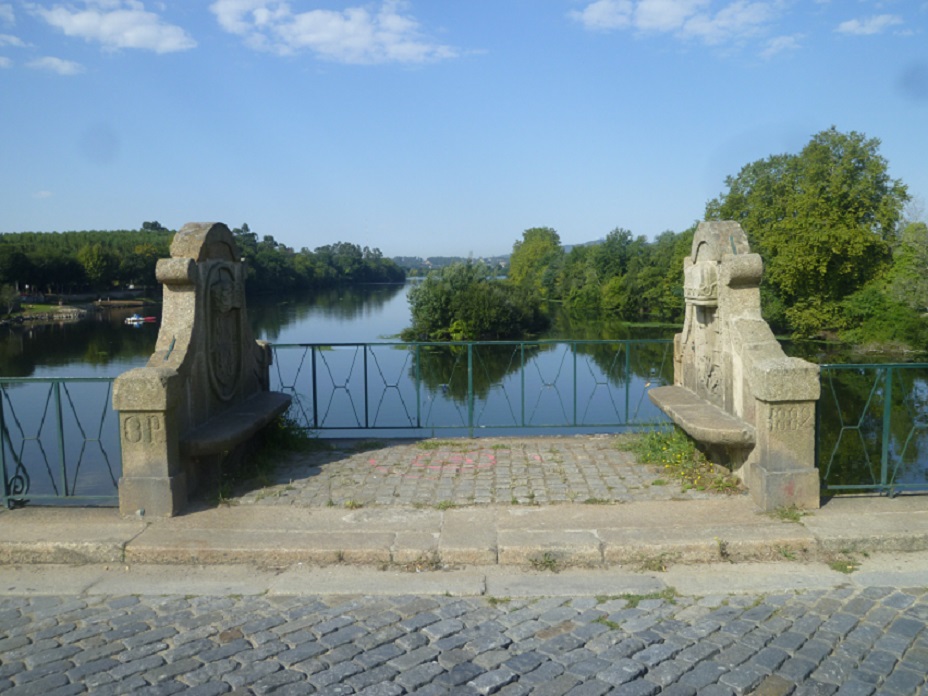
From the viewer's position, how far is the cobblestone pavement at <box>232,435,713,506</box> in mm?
5824

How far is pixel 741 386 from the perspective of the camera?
5785mm

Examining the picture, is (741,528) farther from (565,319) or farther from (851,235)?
(565,319)

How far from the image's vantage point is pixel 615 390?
21.4m

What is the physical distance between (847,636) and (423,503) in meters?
2.92

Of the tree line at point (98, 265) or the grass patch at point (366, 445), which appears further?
the tree line at point (98, 265)

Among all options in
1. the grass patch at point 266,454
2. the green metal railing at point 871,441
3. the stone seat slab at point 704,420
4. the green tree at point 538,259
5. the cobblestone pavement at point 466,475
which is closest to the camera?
the stone seat slab at point 704,420

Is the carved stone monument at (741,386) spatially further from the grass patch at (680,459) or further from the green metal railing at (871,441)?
the green metal railing at (871,441)

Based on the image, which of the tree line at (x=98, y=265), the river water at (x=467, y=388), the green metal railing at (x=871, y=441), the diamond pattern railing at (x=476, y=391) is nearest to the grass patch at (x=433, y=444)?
the river water at (x=467, y=388)

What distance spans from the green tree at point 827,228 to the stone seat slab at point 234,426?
35721mm

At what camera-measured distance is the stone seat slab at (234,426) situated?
560 cm

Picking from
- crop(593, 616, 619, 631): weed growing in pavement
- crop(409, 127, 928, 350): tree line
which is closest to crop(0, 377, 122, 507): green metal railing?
crop(593, 616, 619, 631): weed growing in pavement

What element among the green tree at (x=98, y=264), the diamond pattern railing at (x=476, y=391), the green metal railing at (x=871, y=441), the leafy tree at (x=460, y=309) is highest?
the green tree at (x=98, y=264)

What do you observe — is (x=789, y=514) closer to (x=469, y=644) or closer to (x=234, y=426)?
(x=469, y=644)

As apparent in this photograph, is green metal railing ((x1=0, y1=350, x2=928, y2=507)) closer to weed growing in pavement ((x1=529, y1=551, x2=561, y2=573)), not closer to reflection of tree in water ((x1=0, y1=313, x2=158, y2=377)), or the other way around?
weed growing in pavement ((x1=529, y1=551, x2=561, y2=573))
